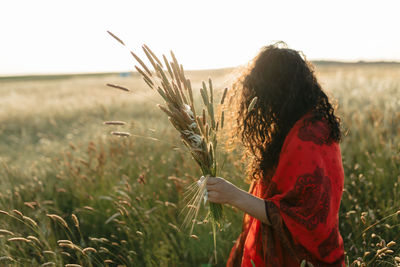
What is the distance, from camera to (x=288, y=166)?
1592mm

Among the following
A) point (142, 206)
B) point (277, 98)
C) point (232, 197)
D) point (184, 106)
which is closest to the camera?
point (184, 106)

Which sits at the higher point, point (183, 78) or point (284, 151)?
point (183, 78)

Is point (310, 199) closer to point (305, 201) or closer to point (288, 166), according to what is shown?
point (305, 201)

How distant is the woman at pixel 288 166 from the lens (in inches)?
60.1

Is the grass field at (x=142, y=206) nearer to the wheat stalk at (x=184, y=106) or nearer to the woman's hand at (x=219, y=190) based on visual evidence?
the wheat stalk at (x=184, y=106)

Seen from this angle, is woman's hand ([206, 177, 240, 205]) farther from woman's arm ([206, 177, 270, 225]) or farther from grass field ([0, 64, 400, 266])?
grass field ([0, 64, 400, 266])

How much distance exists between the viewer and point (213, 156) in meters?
1.47

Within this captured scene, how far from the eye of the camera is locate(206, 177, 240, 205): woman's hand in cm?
149

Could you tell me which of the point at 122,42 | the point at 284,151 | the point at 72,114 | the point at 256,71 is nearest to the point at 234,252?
the point at 284,151

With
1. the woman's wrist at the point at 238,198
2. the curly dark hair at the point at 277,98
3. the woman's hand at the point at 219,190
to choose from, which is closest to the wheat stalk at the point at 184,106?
the woman's hand at the point at 219,190

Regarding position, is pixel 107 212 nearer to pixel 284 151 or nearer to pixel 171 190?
pixel 171 190

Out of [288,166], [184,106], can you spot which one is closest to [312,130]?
[288,166]

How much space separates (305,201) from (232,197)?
1.13 ft

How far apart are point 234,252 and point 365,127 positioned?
335 cm
